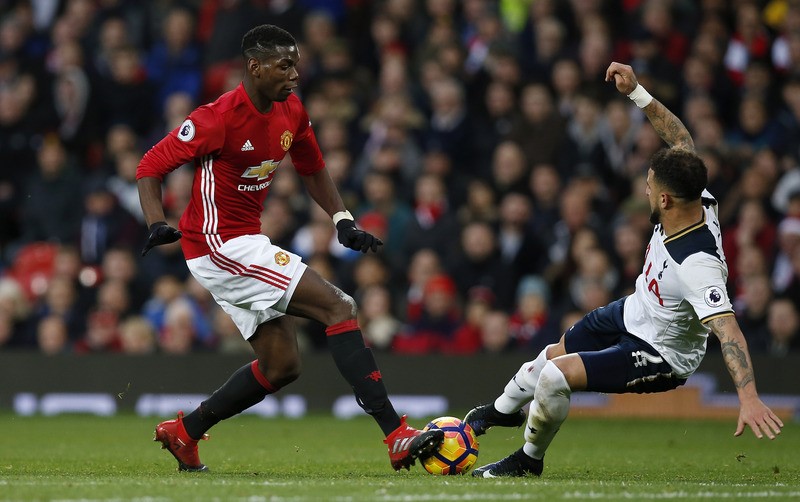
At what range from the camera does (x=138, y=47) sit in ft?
58.9

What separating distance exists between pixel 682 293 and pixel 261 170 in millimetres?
2585

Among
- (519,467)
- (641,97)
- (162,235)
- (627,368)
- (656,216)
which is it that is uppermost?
(641,97)

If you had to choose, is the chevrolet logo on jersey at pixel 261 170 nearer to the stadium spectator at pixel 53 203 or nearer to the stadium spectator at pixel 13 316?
the stadium spectator at pixel 13 316

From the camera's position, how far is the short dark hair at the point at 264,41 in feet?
25.4

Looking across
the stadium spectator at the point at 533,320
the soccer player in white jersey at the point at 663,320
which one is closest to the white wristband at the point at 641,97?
the soccer player in white jersey at the point at 663,320

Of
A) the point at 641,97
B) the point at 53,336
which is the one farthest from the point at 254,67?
the point at 53,336

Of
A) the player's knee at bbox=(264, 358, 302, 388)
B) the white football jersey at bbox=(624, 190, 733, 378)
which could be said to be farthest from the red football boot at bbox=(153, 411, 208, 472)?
the white football jersey at bbox=(624, 190, 733, 378)

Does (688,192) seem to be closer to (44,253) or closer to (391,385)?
(391,385)

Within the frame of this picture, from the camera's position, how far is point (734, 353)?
6.81m

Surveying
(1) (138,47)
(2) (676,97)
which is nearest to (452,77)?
(2) (676,97)

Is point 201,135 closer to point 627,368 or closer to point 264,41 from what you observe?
point 264,41

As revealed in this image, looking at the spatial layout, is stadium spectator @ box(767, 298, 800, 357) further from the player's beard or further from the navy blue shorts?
the player's beard

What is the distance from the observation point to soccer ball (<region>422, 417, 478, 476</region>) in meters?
7.69

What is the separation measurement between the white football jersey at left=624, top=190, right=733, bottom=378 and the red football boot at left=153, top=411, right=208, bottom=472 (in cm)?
279
